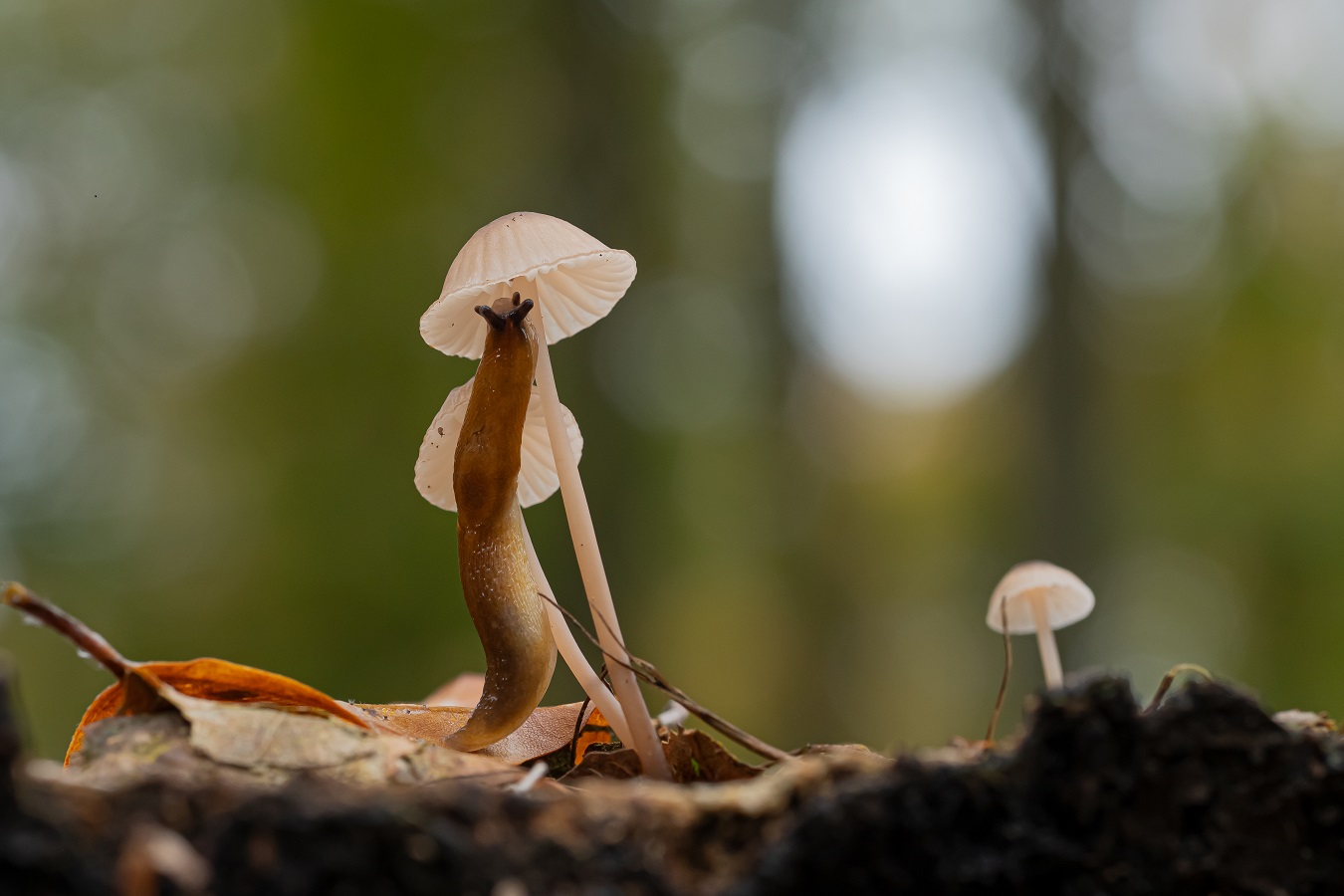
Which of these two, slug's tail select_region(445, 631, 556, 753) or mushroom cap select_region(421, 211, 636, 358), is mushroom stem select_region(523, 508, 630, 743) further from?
mushroom cap select_region(421, 211, 636, 358)

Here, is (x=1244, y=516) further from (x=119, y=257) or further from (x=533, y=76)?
(x=119, y=257)

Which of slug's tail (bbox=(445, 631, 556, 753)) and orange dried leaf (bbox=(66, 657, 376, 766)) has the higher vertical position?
orange dried leaf (bbox=(66, 657, 376, 766))

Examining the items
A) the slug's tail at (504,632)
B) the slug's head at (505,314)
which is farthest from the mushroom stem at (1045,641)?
the slug's head at (505,314)

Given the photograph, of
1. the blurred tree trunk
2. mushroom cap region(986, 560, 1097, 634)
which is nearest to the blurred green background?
the blurred tree trunk

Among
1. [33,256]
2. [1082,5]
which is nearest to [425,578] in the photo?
[33,256]

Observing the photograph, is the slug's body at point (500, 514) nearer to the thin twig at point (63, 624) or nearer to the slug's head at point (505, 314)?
the slug's head at point (505, 314)

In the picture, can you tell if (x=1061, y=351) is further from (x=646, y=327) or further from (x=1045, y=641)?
Answer: (x=1045, y=641)

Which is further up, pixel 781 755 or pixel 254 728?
pixel 254 728
